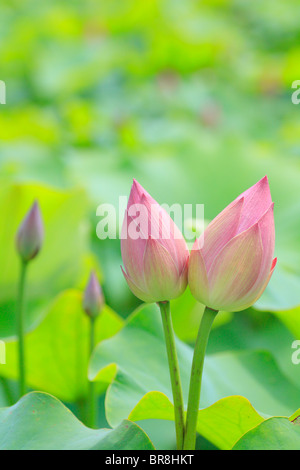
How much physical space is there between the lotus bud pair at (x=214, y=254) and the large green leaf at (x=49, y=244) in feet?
1.52

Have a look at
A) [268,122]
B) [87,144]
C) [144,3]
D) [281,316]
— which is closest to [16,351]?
[281,316]

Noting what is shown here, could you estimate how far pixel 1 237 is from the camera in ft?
2.79

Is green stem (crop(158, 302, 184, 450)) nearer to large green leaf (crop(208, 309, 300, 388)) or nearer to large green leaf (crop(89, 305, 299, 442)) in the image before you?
large green leaf (crop(89, 305, 299, 442))

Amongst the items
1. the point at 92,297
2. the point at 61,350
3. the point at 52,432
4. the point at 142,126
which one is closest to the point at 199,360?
the point at 52,432

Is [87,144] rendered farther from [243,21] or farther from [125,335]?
[243,21]

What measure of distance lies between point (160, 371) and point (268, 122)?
1.54m

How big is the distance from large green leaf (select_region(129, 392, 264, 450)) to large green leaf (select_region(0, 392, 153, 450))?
0.16ft

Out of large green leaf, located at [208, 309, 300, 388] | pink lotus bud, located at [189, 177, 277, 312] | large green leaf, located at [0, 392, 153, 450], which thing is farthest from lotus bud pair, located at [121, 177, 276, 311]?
large green leaf, located at [208, 309, 300, 388]

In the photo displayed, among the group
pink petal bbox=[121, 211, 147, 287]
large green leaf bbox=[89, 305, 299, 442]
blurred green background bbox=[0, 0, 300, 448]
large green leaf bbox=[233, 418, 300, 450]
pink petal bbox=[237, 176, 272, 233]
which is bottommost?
large green leaf bbox=[233, 418, 300, 450]

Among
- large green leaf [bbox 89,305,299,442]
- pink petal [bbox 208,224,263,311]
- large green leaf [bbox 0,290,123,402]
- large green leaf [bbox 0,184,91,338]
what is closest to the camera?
pink petal [bbox 208,224,263,311]

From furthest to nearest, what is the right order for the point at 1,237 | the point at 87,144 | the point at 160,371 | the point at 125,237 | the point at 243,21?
1. the point at 243,21
2. the point at 87,144
3. the point at 1,237
4. the point at 160,371
5. the point at 125,237

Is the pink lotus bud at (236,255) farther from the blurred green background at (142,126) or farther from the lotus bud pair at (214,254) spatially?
the blurred green background at (142,126)

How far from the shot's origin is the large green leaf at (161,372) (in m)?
0.58

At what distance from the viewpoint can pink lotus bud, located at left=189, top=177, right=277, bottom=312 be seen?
0.42 meters
